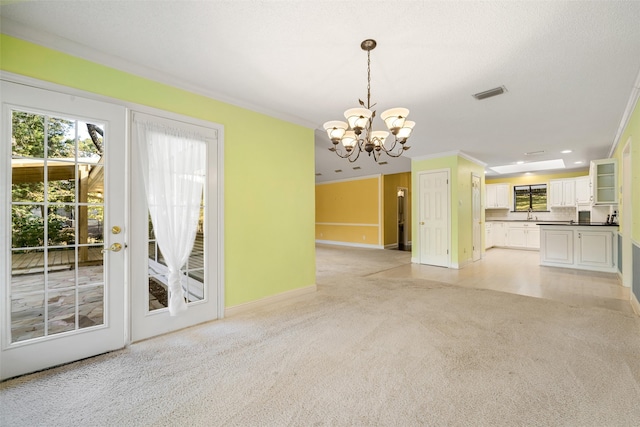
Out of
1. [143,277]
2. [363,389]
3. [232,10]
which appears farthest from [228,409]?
[232,10]

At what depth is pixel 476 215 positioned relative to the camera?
6879 mm

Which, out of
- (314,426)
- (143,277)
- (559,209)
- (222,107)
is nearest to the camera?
(314,426)

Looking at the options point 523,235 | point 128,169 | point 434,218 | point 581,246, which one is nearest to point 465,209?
point 434,218

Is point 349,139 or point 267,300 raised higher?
point 349,139

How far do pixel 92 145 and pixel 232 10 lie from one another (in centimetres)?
164

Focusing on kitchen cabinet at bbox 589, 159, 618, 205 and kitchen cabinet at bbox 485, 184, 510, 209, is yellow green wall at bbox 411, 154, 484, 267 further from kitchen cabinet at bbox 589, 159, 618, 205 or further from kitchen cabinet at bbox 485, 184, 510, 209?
A: kitchen cabinet at bbox 485, 184, 510, 209

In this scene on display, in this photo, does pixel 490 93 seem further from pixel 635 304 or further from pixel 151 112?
pixel 151 112

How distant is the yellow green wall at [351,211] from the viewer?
952 centimetres

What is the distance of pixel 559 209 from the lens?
8727mm

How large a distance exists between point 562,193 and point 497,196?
1662 millimetres

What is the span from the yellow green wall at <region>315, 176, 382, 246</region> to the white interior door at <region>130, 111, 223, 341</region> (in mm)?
6985

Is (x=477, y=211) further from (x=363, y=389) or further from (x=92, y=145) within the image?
(x=92, y=145)

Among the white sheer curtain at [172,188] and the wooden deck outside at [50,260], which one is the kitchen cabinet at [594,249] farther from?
the wooden deck outside at [50,260]

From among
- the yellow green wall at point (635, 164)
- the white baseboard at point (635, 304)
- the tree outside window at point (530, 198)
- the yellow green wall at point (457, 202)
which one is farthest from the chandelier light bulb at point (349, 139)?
the tree outside window at point (530, 198)
